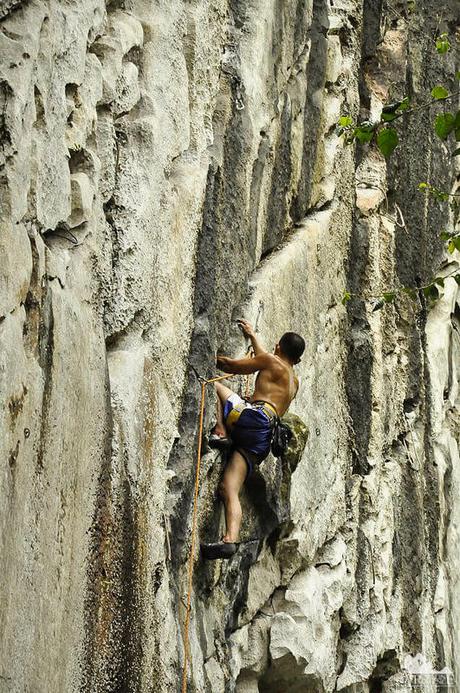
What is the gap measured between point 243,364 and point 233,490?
2.80 feet

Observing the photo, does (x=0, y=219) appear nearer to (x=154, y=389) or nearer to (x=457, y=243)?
(x=154, y=389)

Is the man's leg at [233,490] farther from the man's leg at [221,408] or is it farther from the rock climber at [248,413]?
the man's leg at [221,408]

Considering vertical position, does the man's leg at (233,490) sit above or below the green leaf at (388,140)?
below

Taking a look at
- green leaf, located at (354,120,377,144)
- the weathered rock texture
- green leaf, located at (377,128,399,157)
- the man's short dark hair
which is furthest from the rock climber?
green leaf, located at (377,128,399,157)

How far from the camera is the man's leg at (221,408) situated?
27.2ft

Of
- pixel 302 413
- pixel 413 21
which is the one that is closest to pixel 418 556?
pixel 302 413

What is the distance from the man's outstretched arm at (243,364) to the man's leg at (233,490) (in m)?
0.57

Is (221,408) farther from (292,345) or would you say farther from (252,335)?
(292,345)

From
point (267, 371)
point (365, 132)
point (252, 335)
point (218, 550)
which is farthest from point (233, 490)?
point (365, 132)

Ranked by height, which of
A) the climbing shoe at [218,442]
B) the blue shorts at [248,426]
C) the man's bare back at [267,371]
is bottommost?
the climbing shoe at [218,442]

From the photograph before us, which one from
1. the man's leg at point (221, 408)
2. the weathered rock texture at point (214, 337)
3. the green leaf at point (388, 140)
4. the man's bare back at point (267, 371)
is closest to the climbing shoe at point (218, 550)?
the weathered rock texture at point (214, 337)

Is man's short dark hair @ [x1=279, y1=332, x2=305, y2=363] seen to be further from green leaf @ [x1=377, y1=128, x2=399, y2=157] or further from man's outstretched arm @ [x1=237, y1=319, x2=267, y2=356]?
green leaf @ [x1=377, y1=128, x2=399, y2=157]

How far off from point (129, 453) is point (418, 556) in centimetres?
663

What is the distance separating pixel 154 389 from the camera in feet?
23.0
